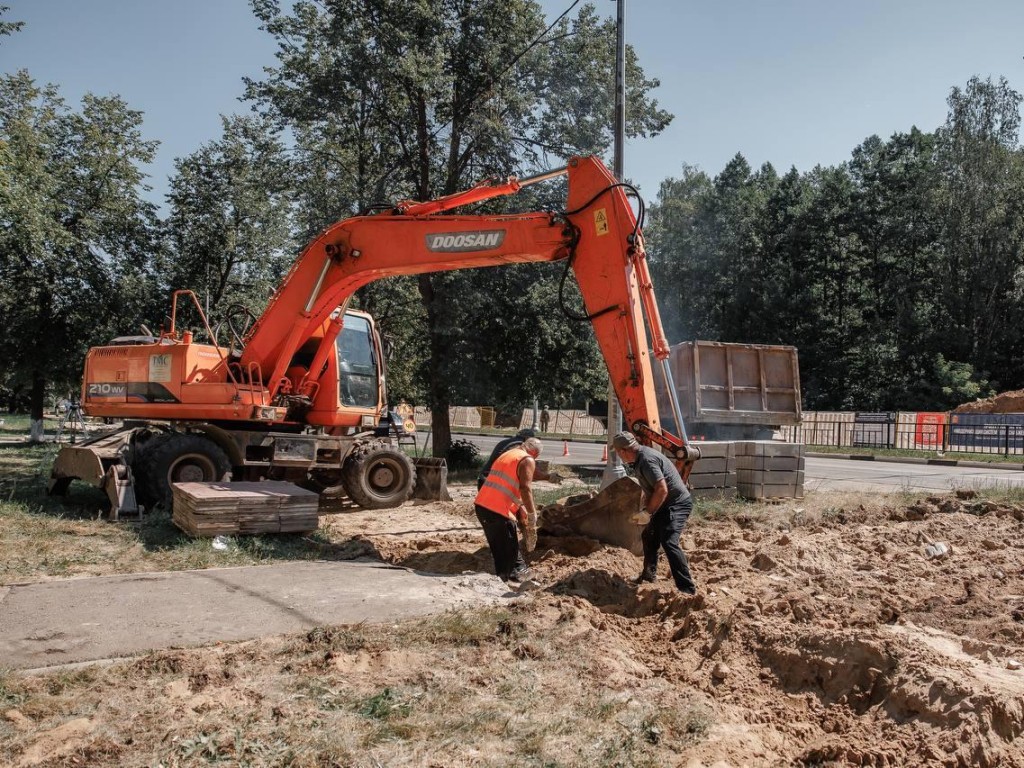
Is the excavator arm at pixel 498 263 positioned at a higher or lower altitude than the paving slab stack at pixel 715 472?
higher

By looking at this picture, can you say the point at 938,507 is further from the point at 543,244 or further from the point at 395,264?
the point at 395,264

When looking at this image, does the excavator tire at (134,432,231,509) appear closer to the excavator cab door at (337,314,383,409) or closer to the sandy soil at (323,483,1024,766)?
the excavator cab door at (337,314,383,409)

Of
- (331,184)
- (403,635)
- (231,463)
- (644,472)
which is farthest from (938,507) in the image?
(331,184)

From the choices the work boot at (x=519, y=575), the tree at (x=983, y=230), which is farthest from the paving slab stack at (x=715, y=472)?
the tree at (x=983, y=230)

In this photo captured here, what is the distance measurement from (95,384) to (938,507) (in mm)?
12571

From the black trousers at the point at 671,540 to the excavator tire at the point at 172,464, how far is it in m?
6.24

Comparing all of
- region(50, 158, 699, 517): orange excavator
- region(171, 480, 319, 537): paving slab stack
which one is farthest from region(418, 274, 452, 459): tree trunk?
region(171, 480, 319, 537): paving slab stack

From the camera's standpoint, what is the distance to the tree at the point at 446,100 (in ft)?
56.9

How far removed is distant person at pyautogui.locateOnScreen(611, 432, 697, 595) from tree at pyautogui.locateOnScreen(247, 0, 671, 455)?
33.9 feet

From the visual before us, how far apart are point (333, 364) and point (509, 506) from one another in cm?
546

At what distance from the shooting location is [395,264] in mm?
10539

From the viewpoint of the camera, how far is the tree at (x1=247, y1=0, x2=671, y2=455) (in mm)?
17344

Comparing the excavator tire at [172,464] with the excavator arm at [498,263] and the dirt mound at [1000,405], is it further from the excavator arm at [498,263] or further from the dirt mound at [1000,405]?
the dirt mound at [1000,405]

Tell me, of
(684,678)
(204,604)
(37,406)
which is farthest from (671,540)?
(37,406)
